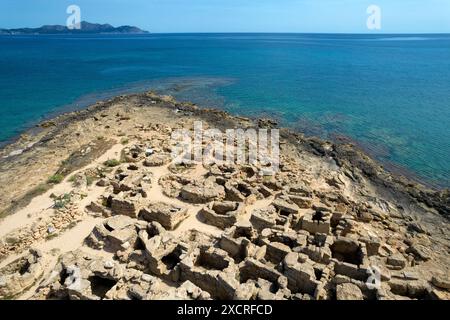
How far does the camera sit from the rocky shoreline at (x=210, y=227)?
13.9 m

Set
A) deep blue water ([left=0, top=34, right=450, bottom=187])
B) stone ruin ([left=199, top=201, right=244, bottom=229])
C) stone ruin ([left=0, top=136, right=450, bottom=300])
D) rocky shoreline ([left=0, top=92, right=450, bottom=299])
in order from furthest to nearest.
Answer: deep blue water ([left=0, top=34, right=450, bottom=187])
stone ruin ([left=199, top=201, right=244, bottom=229])
rocky shoreline ([left=0, top=92, right=450, bottom=299])
stone ruin ([left=0, top=136, right=450, bottom=300])

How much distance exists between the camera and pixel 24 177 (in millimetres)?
26781

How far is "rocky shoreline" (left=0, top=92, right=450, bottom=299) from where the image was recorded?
13.9 m

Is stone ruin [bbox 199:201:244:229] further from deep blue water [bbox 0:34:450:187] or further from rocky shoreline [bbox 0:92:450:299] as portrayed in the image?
deep blue water [bbox 0:34:450:187]

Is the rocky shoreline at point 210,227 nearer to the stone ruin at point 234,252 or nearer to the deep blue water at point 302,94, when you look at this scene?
the stone ruin at point 234,252

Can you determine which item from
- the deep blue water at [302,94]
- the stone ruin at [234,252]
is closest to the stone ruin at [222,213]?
the stone ruin at [234,252]

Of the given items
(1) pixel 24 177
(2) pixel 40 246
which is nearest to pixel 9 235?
(2) pixel 40 246

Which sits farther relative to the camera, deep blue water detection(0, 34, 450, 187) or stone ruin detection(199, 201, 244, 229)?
deep blue water detection(0, 34, 450, 187)

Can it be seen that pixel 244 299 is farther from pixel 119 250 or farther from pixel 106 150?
pixel 106 150

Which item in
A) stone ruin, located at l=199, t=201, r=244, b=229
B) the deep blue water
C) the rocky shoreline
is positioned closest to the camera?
the rocky shoreline

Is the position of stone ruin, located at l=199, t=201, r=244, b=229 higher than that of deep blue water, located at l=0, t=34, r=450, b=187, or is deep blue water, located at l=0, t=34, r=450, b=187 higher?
deep blue water, located at l=0, t=34, r=450, b=187

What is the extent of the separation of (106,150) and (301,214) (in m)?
17.5

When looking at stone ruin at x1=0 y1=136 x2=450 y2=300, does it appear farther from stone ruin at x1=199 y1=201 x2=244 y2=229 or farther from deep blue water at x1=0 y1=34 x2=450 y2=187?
deep blue water at x1=0 y1=34 x2=450 y2=187

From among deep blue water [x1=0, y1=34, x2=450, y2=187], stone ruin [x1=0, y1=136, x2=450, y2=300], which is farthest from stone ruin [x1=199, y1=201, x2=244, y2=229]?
deep blue water [x1=0, y1=34, x2=450, y2=187]
